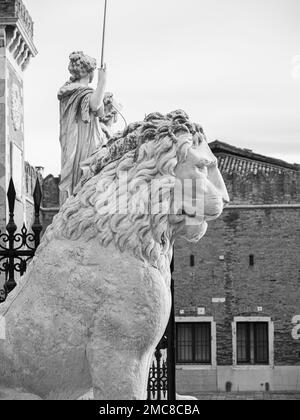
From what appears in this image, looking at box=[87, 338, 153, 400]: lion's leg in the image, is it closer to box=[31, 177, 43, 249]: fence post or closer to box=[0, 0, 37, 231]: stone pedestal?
box=[31, 177, 43, 249]: fence post

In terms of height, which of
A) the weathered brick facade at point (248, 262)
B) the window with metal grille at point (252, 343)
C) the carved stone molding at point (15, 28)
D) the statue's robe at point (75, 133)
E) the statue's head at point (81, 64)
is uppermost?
the carved stone molding at point (15, 28)

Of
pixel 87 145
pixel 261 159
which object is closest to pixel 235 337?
pixel 261 159

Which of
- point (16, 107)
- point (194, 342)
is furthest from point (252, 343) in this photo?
point (16, 107)

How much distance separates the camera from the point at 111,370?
4.01 m

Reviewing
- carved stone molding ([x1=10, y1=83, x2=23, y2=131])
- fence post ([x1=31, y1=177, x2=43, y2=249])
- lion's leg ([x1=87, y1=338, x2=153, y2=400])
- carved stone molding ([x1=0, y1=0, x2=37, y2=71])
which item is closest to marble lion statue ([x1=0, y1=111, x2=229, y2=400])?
lion's leg ([x1=87, y1=338, x2=153, y2=400])

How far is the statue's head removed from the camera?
7.93 m

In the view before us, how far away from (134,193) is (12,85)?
1467 centimetres

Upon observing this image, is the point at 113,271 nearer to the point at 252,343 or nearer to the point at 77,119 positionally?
the point at 77,119

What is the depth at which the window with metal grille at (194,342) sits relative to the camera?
27234 mm

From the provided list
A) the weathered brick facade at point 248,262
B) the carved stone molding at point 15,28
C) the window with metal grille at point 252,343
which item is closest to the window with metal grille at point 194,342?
the weathered brick facade at point 248,262

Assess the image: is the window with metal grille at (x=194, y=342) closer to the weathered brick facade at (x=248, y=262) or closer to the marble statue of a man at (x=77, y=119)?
the weathered brick facade at (x=248, y=262)

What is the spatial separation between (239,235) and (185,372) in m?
4.15

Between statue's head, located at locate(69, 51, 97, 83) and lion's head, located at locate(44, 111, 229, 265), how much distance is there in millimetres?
3735

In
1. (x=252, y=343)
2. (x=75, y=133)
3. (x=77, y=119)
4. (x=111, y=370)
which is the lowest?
(x=252, y=343)
